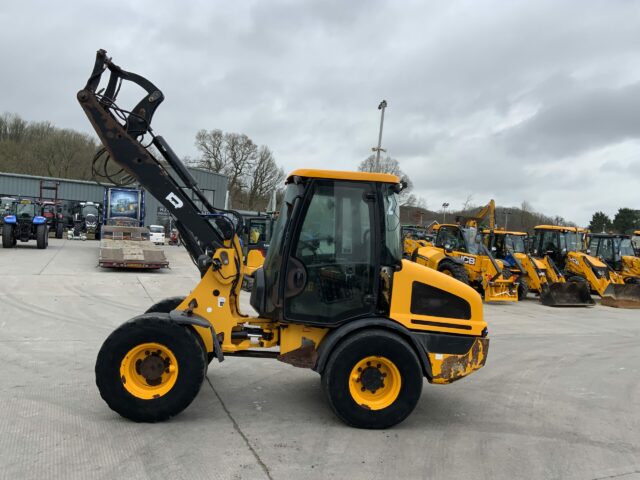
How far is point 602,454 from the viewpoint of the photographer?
4195 millimetres

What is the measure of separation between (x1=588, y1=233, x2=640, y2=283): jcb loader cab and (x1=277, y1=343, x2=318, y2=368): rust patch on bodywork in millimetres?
17619

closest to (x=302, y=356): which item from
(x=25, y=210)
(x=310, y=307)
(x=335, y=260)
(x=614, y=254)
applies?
(x=310, y=307)

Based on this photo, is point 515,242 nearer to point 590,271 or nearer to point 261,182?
point 590,271

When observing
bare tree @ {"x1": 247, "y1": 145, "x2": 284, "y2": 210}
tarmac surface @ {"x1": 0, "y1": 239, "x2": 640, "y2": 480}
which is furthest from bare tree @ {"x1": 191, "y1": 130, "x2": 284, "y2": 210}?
tarmac surface @ {"x1": 0, "y1": 239, "x2": 640, "y2": 480}

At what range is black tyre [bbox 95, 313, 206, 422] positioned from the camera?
417 cm

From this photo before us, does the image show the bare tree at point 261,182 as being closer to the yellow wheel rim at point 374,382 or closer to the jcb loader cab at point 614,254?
the jcb loader cab at point 614,254

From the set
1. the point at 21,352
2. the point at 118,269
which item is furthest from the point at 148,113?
the point at 118,269

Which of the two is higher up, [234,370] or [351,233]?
[351,233]

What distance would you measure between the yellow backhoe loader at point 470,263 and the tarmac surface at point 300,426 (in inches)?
250

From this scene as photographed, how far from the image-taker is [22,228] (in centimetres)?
2067

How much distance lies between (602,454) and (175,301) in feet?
14.5

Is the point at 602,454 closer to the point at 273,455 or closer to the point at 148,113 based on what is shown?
the point at 273,455

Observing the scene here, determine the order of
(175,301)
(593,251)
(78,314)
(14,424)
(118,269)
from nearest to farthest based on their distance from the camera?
(14,424)
(175,301)
(78,314)
(118,269)
(593,251)

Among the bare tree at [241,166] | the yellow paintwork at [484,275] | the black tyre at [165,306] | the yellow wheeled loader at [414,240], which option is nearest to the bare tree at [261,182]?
the bare tree at [241,166]
